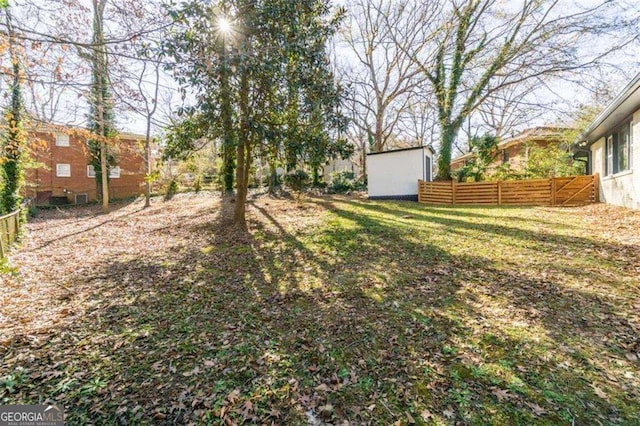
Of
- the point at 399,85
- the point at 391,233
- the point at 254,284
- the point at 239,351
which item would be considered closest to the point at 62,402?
the point at 239,351

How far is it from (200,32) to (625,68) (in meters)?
16.1

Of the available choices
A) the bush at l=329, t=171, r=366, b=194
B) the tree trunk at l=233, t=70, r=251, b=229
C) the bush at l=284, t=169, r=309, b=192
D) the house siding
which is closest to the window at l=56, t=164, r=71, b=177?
the bush at l=284, t=169, r=309, b=192

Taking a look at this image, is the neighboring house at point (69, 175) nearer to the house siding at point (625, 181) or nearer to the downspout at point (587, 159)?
the house siding at point (625, 181)

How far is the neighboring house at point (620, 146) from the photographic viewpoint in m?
7.78

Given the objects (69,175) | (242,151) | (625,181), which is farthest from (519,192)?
(69,175)

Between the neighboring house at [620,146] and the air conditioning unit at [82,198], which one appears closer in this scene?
the neighboring house at [620,146]

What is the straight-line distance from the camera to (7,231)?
24.0ft

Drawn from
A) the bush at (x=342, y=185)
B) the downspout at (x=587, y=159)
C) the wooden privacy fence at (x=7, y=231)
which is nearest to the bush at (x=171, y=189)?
the bush at (x=342, y=185)

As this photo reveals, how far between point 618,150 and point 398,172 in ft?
28.3

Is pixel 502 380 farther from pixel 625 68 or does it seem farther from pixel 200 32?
pixel 625 68

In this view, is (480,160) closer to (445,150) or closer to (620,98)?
(445,150)

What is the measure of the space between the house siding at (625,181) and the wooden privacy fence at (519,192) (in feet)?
1.94

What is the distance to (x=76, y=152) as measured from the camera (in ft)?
67.9

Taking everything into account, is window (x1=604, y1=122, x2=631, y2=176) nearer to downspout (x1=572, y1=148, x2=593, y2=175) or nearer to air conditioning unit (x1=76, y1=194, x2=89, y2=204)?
downspout (x1=572, y1=148, x2=593, y2=175)
